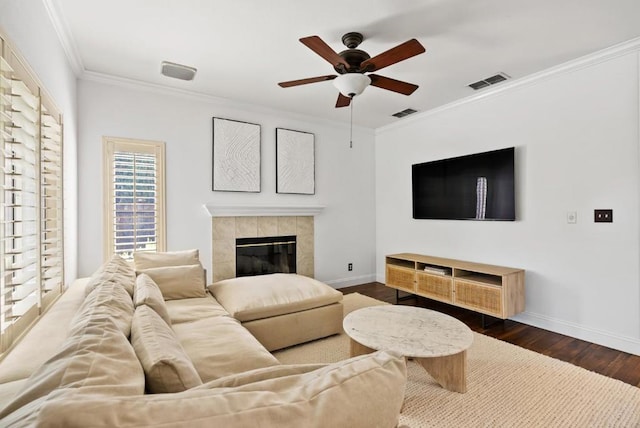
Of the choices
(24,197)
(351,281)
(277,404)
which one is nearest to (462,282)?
(351,281)

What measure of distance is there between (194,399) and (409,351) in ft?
5.19

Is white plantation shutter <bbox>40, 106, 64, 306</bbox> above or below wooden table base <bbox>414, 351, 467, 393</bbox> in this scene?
above

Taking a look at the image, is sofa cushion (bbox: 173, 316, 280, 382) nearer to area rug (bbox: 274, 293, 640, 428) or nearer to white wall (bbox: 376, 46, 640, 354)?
area rug (bbox: 274, 293, 640, 428)

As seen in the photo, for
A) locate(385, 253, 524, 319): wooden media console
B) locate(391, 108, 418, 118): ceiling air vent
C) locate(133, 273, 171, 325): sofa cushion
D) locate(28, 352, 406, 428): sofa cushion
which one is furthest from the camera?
locate(391, 108, 418, 118): ceiling air vent

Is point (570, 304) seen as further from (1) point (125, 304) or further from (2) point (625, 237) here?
(1) point (125, 304)

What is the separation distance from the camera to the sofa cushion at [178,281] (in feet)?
9.05

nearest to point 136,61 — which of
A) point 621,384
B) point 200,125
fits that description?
point 200,125

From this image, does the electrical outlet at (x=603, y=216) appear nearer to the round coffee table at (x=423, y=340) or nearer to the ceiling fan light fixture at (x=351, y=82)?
the round coffee table at (x=423, y=340)


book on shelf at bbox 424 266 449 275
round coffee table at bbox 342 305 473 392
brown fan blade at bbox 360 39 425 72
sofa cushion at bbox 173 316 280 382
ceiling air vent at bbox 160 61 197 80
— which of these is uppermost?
ceiling air vent at bbox 160 61 197 80

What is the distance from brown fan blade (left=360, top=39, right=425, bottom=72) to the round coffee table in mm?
1884

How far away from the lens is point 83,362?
81 cm

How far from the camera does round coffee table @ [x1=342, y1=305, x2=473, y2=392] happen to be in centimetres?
192

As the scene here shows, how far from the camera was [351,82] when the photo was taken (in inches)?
98.8

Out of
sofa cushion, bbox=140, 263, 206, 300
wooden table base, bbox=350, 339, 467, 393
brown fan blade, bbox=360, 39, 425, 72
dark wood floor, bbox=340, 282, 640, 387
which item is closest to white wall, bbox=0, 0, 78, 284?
sofa cushion, bbox=140, 263, 206, 300
